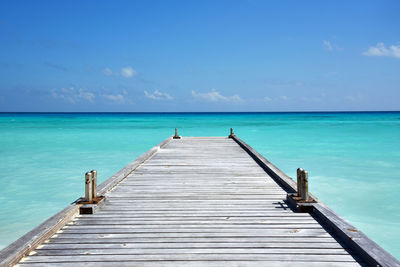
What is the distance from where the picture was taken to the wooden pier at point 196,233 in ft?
9.01

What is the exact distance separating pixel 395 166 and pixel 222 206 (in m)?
11.9

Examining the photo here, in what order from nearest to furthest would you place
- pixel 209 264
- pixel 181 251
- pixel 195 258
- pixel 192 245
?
pixel 209 264 → pixel 195 258 → pixel 181 251 → pixel 192 245

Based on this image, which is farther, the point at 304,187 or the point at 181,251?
the point at 304,187

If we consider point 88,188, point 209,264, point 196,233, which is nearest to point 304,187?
point 196,233

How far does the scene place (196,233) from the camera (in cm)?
332

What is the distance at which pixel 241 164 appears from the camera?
758 cm

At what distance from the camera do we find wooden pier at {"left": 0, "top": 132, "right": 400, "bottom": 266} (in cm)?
275

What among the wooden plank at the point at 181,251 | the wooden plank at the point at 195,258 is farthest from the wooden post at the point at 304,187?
the wooden plank at the point at 195,258

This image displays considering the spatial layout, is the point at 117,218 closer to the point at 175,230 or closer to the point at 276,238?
the point at 175,230

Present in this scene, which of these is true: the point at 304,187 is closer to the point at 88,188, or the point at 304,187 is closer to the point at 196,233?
the point at 196,233

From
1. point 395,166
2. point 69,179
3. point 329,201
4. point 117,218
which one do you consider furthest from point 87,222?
point 395,166

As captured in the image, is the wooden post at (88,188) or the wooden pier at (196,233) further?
the wooden post at (88,188)

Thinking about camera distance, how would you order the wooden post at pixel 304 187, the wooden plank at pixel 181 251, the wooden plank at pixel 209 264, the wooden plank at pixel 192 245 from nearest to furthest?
the wooden plank at pixel 209 264
the wooden plank at pixel 181 251
the wooden plank at pixel 192 245
the wooden post at pixel 304 187

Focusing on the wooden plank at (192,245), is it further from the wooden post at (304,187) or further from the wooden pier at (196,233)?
the wooden post at (304,187)
